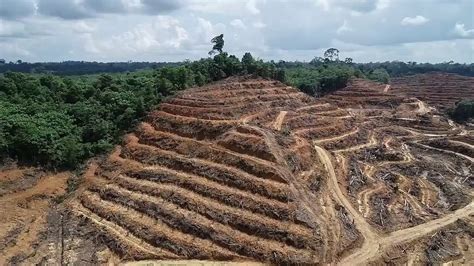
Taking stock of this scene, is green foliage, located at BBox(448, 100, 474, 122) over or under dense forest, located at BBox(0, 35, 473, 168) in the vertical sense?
under

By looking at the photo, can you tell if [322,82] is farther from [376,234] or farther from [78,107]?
[376,234]

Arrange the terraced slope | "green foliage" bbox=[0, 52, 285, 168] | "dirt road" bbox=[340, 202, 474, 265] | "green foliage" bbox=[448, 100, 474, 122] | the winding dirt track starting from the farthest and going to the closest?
the terraced slope → "green foliage" bbox=[448, 100, 474, 122] → "green foliage" bbox=[0, 52, 285, 168] → the winding dirt track → "dirt road" bbox=[340, 202, 474, 265]

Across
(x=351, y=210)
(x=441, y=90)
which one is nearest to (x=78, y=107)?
(x=351, y=210)

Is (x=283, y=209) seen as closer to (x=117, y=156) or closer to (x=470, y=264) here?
(x=470, y=264)

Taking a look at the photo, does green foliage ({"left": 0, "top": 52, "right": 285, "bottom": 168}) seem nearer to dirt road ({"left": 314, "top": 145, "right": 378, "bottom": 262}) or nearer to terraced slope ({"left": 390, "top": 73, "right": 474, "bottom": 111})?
dirt road ({"left": 314, "top": 145, "right": 378, "bottom": 262})

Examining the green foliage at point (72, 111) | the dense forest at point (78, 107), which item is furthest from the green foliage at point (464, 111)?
the green foliage at point (72, 111)

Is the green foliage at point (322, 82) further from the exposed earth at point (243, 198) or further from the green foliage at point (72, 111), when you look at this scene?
the exposed earth at point (243, 198)

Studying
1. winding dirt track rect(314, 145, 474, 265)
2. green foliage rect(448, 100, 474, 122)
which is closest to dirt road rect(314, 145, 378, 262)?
winding dirt track rect(314, 145, 474, 265)
